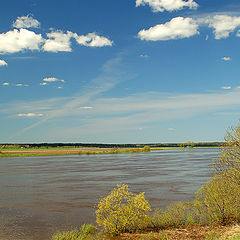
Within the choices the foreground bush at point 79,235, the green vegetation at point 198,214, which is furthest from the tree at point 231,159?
the foreground bush at point 79,235

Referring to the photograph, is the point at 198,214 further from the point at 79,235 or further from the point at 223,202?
the point at 79,235

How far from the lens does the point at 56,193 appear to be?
29844 millimetres

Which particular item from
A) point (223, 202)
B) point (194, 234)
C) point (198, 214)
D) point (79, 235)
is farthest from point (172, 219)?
point (79, 235)

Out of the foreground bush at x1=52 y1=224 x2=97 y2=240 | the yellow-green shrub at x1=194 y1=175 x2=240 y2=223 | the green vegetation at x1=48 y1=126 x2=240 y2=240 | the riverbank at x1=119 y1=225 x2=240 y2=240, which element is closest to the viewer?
the riverbank at x1=119 y1=225 x2=240 y2=240

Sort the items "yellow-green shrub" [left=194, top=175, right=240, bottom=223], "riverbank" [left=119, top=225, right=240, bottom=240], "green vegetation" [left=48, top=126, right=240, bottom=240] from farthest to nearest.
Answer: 1. "yellow-green shrub" [left=194, top=175, right=240, bottom=223]
2. "green vegetation" [left=48, top=126, right=240, bottom=240]
3. "riverbank" [left=119, top=225, right=240, bottom=240]

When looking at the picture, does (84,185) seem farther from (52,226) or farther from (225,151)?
(225,151)

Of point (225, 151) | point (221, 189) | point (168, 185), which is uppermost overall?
point (225, 151)

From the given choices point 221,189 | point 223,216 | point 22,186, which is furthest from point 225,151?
point 22,186

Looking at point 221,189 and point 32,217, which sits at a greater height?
point 221,189

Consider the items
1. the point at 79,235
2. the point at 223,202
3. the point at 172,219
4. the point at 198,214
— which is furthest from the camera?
the point at 198,214

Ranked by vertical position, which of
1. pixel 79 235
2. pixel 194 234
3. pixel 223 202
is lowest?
pixel 79 235

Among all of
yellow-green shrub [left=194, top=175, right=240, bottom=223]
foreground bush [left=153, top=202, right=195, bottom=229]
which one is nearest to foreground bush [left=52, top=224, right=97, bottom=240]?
foreground bush [left=153, top=202, right=195, bottom=229]

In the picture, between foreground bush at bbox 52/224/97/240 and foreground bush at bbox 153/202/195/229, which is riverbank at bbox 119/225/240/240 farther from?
foreground bush at bbox 52/224/97/240

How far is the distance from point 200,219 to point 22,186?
25232 mm
